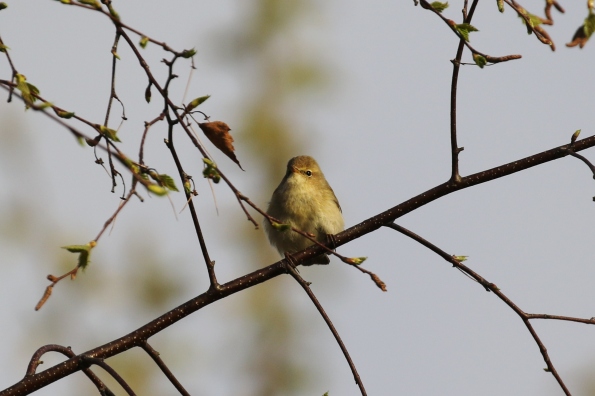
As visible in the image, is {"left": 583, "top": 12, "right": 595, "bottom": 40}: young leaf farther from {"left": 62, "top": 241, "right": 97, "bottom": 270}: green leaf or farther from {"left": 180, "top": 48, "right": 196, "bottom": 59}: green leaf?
{"left": 62, "top": 241, "right": 97, "bottom": 270}: green leaf

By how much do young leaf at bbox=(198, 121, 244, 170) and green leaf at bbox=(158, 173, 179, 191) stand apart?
182 millimetres

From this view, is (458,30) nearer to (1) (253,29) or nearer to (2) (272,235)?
(2) (272,235)

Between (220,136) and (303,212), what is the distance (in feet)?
10.4

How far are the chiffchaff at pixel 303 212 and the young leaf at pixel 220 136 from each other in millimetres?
2926

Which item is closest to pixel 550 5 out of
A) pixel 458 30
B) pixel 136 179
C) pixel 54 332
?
pixel 458 30

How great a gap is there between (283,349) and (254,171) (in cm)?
271

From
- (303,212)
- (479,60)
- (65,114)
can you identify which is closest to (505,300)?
(479,60)

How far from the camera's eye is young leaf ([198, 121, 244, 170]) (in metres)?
2.29

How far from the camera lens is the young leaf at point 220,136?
2287 mm

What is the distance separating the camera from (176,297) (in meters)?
11.7

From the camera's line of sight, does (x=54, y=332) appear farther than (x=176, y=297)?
No

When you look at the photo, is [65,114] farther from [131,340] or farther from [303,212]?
[303,212]

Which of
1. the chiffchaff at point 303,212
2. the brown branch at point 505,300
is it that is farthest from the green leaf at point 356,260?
the chiffchaff at point 303,212

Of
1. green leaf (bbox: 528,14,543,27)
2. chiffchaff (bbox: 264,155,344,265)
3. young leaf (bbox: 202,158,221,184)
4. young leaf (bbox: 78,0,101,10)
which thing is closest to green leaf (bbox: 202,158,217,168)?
young leaf (bbox: 202,158,221,184)
